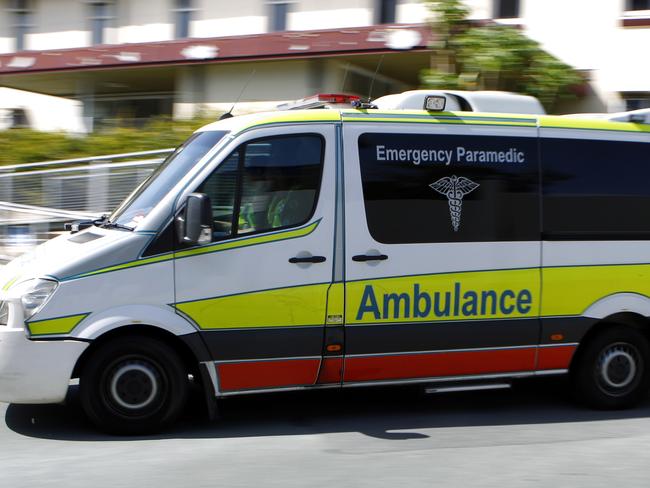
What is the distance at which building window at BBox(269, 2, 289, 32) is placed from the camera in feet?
68.3

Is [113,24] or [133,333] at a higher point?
[113,24]

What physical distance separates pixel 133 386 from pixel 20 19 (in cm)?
2253

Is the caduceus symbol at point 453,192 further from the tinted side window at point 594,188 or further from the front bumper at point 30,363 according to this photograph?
the front bumper at point 30,363

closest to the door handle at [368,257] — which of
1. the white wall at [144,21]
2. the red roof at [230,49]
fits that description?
the red roof at [230,49]

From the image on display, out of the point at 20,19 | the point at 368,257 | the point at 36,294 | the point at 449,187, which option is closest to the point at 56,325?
the point at 36,294

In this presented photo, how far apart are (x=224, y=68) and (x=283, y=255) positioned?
1570 cm

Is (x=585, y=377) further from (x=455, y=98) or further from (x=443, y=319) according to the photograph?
(x=455, y=98)

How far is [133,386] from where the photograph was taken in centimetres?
588

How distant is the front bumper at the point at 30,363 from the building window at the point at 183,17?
17771 mm

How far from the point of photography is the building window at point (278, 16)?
20828 millimetres

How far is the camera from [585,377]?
6824 millimetres

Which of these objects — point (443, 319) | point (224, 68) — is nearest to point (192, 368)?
point (443, 319)

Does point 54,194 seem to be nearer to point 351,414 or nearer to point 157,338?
point 157,338

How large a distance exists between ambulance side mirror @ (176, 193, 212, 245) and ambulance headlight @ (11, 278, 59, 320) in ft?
2.83
